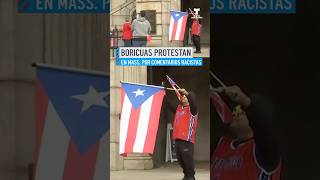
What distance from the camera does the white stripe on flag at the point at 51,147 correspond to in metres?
5.83

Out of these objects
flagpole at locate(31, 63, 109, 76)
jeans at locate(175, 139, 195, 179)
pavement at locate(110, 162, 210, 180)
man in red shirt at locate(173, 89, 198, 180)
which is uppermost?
flagpole at locate(31, 63, 109, 76)

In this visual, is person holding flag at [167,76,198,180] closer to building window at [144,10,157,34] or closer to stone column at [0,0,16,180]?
stone column at [0,0,16,180]

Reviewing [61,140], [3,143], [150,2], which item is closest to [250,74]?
[61,140]

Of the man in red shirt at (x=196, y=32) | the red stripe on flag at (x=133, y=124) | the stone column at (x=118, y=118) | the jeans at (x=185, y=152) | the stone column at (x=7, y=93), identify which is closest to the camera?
the stone column at (x=7, y=93)

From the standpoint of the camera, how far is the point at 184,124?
10188 millimetres

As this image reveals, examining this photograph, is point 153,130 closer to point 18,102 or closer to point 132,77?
point 18,102

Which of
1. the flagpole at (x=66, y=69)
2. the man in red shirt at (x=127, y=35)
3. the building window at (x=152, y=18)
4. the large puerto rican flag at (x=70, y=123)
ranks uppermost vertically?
the building window at (x=152, y=18)

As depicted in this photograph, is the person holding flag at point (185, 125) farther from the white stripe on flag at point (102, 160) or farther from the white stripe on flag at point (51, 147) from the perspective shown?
the white stripe on flag at point (51, 147)

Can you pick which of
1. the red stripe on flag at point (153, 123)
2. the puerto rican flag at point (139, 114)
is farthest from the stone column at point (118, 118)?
the puerto rican flag at point (139, 114)

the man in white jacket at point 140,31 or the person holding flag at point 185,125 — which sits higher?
the man in white jacket at point 140,31

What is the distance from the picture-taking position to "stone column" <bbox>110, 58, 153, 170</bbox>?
13.9 metres

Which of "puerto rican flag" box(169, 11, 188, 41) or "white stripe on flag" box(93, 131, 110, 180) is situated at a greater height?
"puerto rican flag" box(169, 11, 188, 41)

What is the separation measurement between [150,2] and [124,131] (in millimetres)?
6841

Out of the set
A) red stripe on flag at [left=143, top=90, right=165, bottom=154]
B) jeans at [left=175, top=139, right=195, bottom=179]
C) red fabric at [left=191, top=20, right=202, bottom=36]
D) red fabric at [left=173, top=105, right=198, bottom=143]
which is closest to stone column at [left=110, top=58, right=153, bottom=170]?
red fabric at [left=191, top=20, right=202, bottom=36]
